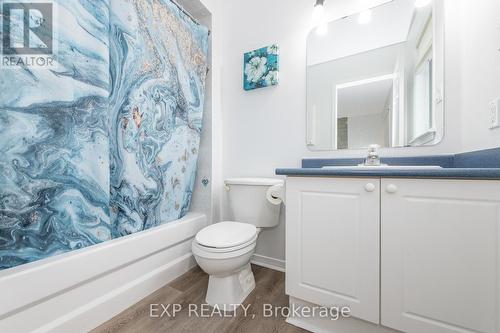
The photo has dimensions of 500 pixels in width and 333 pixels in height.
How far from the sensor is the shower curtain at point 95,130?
0.88 m

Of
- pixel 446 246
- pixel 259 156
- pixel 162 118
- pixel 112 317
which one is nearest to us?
pixel 446 246

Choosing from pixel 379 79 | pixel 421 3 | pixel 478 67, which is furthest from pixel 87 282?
pixel 421 3

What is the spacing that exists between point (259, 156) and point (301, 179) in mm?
753

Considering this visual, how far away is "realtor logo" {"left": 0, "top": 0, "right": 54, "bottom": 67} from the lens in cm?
84

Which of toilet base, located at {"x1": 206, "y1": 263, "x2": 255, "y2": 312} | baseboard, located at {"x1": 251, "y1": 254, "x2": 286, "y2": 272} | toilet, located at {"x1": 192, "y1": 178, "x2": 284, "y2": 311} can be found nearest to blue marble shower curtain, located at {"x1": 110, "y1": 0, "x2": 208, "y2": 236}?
toilet, located at {"x1": 192, "y1": 178, "x2": 284, "y2": 311}

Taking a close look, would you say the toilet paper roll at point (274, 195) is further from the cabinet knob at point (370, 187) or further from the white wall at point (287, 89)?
the cabinet knob at point (370, 187)

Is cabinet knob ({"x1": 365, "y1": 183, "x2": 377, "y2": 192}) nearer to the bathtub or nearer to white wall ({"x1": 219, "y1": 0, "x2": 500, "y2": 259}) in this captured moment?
white wall ({"x1": 219, "y1": 0, "x2": 500, "y2": 259})

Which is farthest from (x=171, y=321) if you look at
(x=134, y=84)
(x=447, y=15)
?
(x=447, y=15)

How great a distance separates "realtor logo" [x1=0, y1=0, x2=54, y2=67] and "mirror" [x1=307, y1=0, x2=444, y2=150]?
1.45 meters

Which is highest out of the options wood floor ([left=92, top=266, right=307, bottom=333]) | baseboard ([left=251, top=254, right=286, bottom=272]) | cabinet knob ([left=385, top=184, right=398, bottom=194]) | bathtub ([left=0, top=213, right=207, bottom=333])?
cabinet knob ([left=385, top=184, right=398, bottom=194])

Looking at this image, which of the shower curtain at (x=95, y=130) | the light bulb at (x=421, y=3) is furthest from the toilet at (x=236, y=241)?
the light bulb at (x=421, y=3)

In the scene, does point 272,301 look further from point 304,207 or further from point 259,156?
point 259,156

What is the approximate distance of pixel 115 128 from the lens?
1.22 m

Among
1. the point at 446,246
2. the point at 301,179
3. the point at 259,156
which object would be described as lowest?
the point at 446,246
